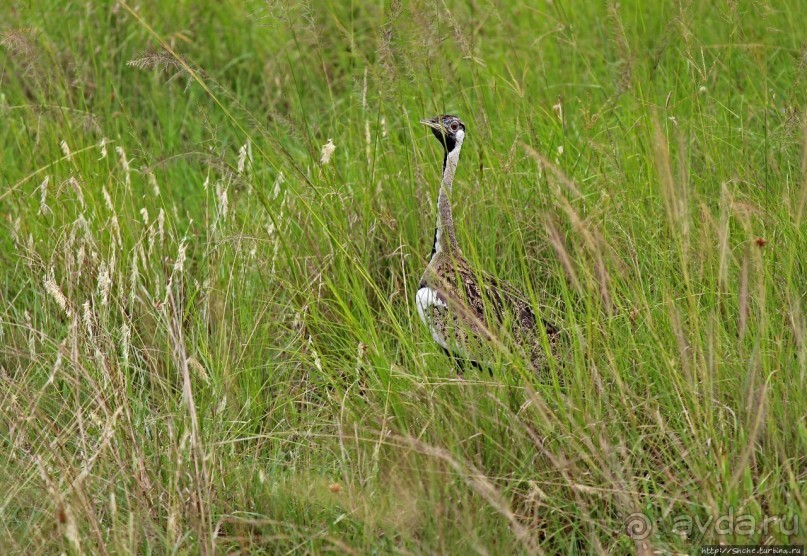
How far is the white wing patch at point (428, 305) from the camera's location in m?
3.26

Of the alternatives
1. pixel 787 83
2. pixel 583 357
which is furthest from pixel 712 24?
pixel 583 357

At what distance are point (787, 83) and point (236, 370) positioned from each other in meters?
2.69

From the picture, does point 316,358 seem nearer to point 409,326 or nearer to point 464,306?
point 409,326

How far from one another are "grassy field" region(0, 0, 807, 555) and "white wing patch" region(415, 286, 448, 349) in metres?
0.06

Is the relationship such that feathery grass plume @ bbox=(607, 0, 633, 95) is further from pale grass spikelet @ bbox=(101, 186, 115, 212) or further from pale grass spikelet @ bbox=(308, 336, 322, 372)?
pale grass spikelet @ bbox=(101, 186, 115, 212)

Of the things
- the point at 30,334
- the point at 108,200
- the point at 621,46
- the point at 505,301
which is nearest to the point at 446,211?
the point at 505,301

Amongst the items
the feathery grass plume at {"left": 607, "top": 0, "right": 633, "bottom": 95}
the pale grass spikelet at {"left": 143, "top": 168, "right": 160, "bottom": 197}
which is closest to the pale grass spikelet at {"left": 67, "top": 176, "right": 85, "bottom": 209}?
the pale grass spikelet at {"left": 143, "top": 168, "right": 160, "bottom": 197}

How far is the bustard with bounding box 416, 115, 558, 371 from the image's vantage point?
296 centimetres

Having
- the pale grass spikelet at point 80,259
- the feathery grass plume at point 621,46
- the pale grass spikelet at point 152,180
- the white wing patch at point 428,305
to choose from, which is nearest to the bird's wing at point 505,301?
the white wing patch at point 428,305

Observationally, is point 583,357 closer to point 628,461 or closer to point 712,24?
point 628,461

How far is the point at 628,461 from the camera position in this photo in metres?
2.60

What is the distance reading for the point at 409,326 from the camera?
3.31m

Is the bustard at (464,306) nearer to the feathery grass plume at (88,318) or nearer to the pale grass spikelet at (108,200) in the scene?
the feathery grass plume at (88,318)

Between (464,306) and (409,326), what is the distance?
0.50 metres
